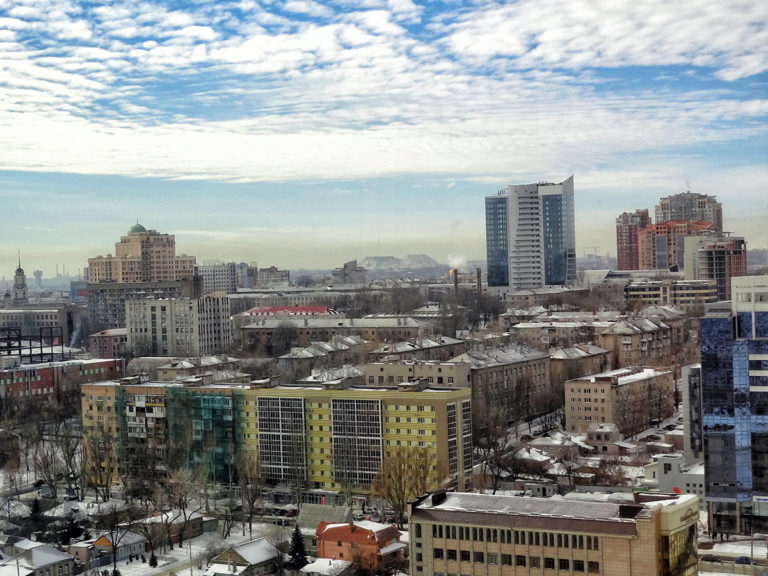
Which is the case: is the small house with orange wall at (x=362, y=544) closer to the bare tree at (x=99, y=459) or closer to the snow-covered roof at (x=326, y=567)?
the snow-covered roof at (x=326, y=567)

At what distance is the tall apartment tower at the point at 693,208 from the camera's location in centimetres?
5619

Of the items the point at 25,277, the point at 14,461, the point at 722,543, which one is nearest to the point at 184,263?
the point at 25,277

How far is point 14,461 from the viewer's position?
1681 centimetres

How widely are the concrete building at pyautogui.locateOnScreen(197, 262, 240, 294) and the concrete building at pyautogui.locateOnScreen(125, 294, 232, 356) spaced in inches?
1175

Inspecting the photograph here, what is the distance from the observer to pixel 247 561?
38.5ft

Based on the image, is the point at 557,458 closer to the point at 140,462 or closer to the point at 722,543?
the point at 722,543

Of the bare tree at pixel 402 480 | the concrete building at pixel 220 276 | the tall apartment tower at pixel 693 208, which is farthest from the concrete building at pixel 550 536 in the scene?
the concrete building at pixel 220 276

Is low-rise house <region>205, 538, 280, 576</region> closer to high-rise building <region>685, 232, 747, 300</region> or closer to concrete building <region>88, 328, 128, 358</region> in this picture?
concrete building <region>88, 328, 128, 358</region>

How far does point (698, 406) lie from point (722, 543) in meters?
3.14

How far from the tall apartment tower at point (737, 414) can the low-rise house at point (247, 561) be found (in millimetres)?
4857

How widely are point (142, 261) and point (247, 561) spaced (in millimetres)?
34095

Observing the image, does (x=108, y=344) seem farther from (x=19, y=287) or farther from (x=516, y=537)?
(x=516, y=537)

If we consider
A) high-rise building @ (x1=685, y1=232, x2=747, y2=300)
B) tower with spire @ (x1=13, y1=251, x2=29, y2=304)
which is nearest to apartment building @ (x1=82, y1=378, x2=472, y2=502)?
high-rise building @ (x1=685, y1=232, x2=747, y2=300)

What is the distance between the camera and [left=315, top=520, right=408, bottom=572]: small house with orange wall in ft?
38.2
